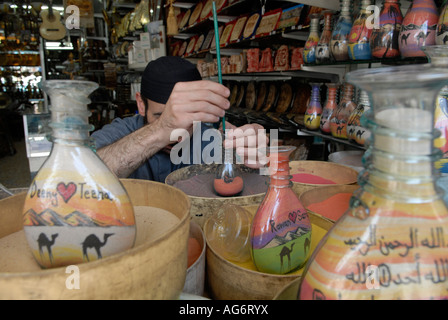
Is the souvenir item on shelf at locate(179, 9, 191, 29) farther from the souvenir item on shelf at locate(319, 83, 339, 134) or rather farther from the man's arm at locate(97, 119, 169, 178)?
the man's arm at locate(97, 119, 169, 178)

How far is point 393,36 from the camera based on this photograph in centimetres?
140

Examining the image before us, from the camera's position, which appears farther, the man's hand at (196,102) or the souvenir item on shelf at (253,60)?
the souvenir item on shelf at (253,60)

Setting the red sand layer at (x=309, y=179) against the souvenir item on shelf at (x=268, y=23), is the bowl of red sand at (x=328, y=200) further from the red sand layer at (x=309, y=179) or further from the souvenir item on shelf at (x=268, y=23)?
the souvenir item on shelf at (x=268, y=23)

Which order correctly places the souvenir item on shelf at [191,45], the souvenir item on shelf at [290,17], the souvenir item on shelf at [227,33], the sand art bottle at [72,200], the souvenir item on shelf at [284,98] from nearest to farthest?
1. the sand art bottle at [72,200]
2. the souvenir item on shelf at [290,17]
3. the souvenir item on shelf at [284,98]
4. the souvenir item on shelf at [227,33]
5. the souvenir item on shelf at [191,45]

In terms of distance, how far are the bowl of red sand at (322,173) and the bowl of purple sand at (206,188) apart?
0.49 feet

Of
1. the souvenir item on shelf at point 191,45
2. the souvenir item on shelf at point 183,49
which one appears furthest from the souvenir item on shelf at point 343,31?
Result: the souvenir item on shelf at point 183,49

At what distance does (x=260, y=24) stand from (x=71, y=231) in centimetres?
271

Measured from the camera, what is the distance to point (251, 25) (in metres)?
2.93

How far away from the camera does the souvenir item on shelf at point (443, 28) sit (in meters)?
1.14

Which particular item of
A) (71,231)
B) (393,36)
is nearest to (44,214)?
(71,231)

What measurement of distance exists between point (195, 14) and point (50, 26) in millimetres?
2769

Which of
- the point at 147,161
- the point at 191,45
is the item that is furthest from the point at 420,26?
the point at 191,45

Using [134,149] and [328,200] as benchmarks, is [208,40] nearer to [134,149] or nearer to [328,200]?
[134,149]
